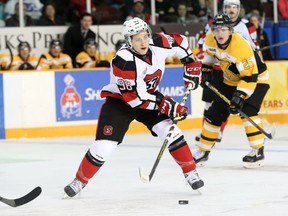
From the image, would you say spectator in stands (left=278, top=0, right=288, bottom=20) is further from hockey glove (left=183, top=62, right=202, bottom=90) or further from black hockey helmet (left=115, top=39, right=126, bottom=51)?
hockey glove (left=183, top=62, right=202, bottom=90)

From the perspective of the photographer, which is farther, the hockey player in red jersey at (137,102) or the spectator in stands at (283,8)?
the spectator in stands at (283,8)

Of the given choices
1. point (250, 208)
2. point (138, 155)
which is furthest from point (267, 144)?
point (250, 208)

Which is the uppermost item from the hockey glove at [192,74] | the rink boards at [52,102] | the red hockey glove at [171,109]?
the hockey glove at [192,74]

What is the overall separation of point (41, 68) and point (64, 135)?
0.90 m

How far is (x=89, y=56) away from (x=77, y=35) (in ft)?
1.37

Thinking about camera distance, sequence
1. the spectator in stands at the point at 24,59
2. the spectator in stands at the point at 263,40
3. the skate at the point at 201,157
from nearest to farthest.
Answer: the skate at the point at 201,157 → the spectator in stands at the point at 24,59 → the spectator in stands at the point at 263,40

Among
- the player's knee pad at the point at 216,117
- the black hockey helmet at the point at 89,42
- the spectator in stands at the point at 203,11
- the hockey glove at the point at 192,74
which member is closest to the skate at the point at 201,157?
the player's knee pad at the point at 216,117

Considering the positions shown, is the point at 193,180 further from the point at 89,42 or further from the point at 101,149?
the point at 89,42

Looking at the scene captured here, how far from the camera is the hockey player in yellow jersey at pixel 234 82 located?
26.0 feet

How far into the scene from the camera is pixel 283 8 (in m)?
14.1

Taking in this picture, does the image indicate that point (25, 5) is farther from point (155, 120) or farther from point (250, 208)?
point (250, 208)

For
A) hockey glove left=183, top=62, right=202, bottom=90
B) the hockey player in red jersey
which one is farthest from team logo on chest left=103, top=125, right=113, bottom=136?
hockey glove left=183, top=62, right=202, bottom=90

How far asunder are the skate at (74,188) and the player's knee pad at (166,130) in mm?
603

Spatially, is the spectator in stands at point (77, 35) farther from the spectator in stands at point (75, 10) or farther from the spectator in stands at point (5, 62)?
the spectator in stands at point (5, 62)
